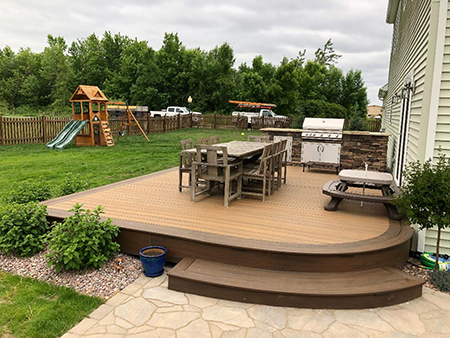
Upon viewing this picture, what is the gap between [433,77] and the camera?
3779 millimetres

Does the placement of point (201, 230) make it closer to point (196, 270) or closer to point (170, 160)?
point (196, 270)

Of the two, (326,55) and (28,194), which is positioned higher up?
(326,55)

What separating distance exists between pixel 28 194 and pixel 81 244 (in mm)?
2080

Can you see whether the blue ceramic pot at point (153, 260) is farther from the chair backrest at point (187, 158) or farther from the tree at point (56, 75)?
the tree at point (56, 75)

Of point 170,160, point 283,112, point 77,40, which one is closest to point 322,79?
point 283,112

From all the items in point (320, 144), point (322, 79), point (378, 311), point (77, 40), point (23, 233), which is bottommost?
point (378, 311)

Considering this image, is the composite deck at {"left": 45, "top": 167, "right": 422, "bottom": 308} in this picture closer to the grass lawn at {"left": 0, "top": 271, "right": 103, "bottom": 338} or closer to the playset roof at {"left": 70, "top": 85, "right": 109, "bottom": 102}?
the grass lawn at {"left": 0, "top": 271, "right": 103, "bottom": 338}

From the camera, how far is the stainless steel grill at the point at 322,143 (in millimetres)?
7789

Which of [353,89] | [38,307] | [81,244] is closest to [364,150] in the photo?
[81,244]

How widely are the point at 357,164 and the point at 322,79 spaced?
93.0 ft

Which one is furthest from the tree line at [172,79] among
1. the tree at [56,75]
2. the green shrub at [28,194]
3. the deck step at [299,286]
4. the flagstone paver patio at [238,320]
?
the flagstone paver patio at [238,320]

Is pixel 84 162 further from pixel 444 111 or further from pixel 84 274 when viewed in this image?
pixel 444 111

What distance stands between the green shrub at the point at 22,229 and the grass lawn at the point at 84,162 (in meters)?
1.92

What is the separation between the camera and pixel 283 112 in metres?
32.3
